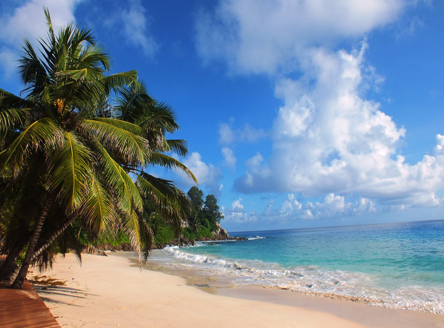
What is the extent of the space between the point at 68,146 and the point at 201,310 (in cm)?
576

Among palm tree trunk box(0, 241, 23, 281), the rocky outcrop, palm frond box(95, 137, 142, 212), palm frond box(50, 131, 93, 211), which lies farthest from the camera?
the rocky outcrop

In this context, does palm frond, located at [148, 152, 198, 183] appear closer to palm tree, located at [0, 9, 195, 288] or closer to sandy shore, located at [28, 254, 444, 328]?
palm tree, located at [0, 9, 195, 288]

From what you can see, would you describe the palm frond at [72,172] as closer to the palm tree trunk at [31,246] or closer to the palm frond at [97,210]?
the palm frond at [97,210]

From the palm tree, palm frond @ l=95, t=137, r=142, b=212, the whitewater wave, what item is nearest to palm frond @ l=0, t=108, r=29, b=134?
the palm tree

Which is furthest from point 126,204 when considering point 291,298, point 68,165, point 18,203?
point 291,298

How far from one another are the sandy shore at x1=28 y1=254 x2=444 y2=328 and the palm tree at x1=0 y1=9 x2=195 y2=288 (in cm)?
168

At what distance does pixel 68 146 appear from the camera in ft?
18.5

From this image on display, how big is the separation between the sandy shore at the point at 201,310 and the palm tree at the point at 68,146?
66.2 inches

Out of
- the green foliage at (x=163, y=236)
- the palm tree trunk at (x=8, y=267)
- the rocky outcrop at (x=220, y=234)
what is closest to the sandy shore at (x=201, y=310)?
the palm tree trunk at (x=8, y=267)

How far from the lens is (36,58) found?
23.4ft

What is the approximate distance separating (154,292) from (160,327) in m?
5.07

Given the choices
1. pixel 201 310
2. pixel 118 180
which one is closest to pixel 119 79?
pixel 118 180

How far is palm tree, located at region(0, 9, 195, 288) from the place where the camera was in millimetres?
5340

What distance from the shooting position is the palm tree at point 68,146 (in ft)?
17.5
